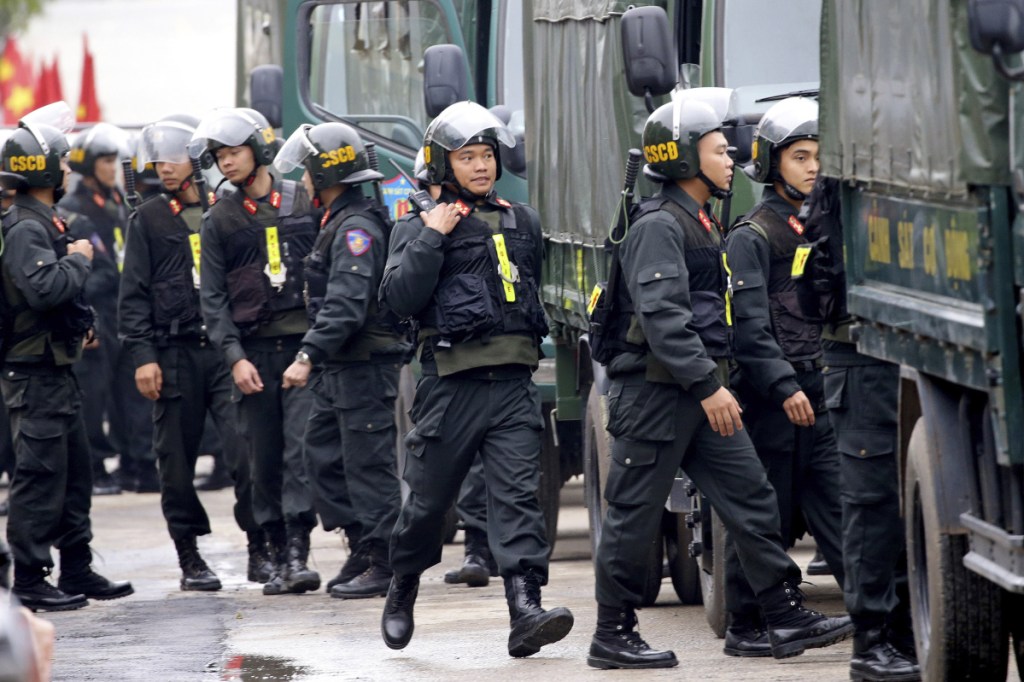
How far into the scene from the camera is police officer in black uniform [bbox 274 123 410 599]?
31.5 feet

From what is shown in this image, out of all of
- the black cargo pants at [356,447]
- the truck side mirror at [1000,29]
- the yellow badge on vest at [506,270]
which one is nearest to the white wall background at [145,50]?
the black cargo pants at [356,447]

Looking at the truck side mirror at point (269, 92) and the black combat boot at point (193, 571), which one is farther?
the truck side mirror at point (269, 92)

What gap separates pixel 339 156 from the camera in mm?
9797

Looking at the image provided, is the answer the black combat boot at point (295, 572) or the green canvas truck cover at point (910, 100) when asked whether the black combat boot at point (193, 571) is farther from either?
the green canvas truck cover at point (910, 100)

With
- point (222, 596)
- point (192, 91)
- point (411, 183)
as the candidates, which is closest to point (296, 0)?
point (411, 183)

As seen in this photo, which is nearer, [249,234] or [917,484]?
[917,484]

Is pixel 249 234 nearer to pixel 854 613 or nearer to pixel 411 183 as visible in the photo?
pixel 411 183

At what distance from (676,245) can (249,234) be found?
3.22 metres

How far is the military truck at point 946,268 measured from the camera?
549 cm

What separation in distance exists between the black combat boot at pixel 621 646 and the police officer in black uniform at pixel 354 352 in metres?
2.37

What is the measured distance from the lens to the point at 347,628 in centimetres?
902

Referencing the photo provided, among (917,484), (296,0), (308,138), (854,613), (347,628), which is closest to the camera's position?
(917,484)

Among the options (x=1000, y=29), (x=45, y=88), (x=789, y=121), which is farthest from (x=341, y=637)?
(x=45, y=88)

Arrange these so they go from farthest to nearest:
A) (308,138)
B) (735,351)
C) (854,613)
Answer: (308,138) < (735,351) < (854,613)
